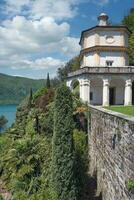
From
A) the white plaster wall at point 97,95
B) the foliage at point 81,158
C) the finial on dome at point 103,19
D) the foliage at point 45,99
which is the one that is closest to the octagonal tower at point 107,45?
the white plaster wall at point 97,95

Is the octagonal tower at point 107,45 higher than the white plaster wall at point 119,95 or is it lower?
higher

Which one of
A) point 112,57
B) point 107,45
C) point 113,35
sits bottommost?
point 112,57

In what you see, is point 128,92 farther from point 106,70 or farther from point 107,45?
point 107,45

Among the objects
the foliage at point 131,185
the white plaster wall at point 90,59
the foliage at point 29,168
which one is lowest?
the foliage at point 29,168

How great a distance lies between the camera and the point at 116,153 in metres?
13.5

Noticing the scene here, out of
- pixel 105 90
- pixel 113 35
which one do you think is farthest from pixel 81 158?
pixel 113 35

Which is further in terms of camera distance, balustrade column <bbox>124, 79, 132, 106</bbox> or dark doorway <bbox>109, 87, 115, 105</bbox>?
dark doorway <bbox>109, 87, 115, 105</bbox>

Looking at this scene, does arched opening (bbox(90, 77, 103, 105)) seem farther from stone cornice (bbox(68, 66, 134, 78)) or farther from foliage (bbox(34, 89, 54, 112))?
foliage (bbox(34, 89, 54, 112))

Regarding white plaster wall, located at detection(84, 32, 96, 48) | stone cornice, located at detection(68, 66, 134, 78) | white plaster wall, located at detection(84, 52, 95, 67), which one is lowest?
stone cornice, located at detection(68, 66, 134, 78)

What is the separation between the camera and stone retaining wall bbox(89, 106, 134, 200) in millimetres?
11359

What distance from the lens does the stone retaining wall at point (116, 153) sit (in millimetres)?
11359

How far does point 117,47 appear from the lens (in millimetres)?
35688

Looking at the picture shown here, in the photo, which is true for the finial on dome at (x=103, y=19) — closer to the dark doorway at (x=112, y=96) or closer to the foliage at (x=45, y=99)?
the dark doorway at (x=112, y=96)

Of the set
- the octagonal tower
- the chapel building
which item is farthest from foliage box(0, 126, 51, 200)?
the octagonal tower
